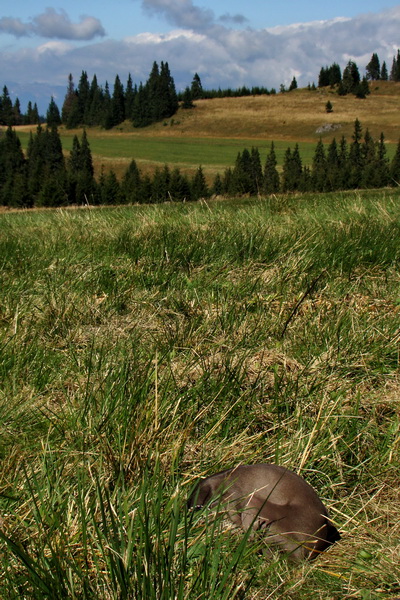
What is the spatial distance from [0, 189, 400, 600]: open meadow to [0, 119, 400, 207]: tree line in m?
20.3

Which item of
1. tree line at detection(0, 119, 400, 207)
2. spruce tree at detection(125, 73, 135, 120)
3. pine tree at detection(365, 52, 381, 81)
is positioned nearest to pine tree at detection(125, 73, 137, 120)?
spruce tree at detection(125, 73, 135, 120)

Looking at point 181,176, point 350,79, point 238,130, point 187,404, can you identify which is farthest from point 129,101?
point 187,404

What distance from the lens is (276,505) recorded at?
167cm

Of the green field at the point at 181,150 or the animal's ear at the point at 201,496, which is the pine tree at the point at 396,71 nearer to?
the green field at the point at 181,150

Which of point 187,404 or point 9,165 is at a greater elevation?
point 187,404

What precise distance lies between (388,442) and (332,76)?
575 ft

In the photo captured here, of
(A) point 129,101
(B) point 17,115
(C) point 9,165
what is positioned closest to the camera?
(C) point 9,165

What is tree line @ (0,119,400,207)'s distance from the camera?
137ft

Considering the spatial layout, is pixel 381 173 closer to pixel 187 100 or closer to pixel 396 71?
pixel 187 100

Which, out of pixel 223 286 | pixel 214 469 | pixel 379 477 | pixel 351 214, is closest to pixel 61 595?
pixel 214 469

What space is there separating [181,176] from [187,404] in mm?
59092

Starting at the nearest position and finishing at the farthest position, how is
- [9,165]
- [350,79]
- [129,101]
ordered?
[9,165] → [350,79] → [129,101]

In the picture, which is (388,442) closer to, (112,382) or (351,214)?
(112,382)

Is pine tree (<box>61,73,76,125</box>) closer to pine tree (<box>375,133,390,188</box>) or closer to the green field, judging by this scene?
the green field
